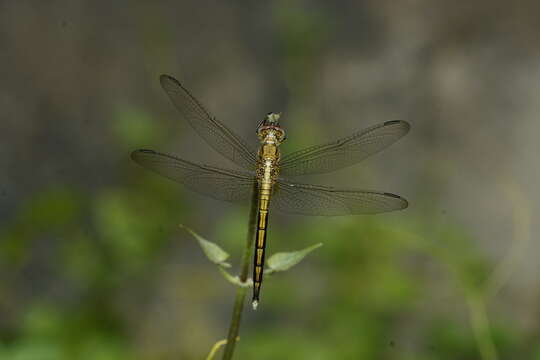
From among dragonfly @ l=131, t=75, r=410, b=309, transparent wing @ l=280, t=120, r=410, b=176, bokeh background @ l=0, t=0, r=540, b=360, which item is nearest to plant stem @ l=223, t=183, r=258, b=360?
dragonfly @ l=131, t=75, r=410, b=309

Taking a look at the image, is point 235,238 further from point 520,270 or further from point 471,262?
point 520,270

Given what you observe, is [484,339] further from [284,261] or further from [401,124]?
[284,261]

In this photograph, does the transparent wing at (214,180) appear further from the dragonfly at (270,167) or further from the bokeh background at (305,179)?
the bokeh background at (305,179)

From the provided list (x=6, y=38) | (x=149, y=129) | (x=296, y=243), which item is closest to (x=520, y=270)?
(x=296, y=243)

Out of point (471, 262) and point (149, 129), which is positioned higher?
point (149, 129)

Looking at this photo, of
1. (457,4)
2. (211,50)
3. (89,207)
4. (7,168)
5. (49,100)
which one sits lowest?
(89,207)

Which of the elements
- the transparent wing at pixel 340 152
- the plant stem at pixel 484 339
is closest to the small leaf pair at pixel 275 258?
the transparent wing at pixel 340 152
